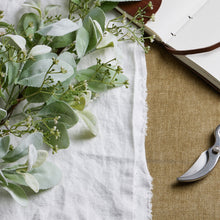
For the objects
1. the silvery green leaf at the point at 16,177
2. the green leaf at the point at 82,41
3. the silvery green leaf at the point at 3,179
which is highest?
the green leaf at the point at 82,41

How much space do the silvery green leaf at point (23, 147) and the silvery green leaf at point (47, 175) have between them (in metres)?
0.04

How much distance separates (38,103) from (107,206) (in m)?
0.20

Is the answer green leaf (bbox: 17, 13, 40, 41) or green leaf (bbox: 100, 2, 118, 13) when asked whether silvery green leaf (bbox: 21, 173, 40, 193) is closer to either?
green leaf (bbox: 17, 13, 40, 41)

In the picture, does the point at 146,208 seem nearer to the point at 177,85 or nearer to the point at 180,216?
the point at 180,216

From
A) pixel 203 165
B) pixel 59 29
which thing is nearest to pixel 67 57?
pixel 59 29

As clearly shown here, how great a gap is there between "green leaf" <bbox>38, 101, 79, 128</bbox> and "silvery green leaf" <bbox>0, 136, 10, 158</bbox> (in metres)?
0.09

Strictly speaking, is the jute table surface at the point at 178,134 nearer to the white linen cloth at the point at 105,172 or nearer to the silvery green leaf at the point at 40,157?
the white linen cloth at the point at 105,172

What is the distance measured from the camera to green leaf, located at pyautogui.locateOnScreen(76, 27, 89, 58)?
0.74 meters

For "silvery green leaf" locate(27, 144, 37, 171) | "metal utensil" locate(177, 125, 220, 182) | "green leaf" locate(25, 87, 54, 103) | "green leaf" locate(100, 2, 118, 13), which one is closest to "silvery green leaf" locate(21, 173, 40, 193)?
"silvery green leaf" locate(27, 144, 37, 171)

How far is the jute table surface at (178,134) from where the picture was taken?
0.73m

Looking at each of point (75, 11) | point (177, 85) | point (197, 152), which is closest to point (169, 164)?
point (197, 152)

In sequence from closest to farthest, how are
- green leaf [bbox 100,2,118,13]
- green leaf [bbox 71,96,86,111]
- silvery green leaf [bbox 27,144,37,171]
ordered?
silvery green leaf [bbox 27,144,37,171], green leaf [bbox 71,96,86,111], green leaf [bbox 100,2,118,13]

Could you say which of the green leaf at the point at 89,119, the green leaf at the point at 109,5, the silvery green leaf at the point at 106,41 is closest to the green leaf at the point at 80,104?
the green leaf at the point at 89,119

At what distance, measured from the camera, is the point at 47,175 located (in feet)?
2.25
